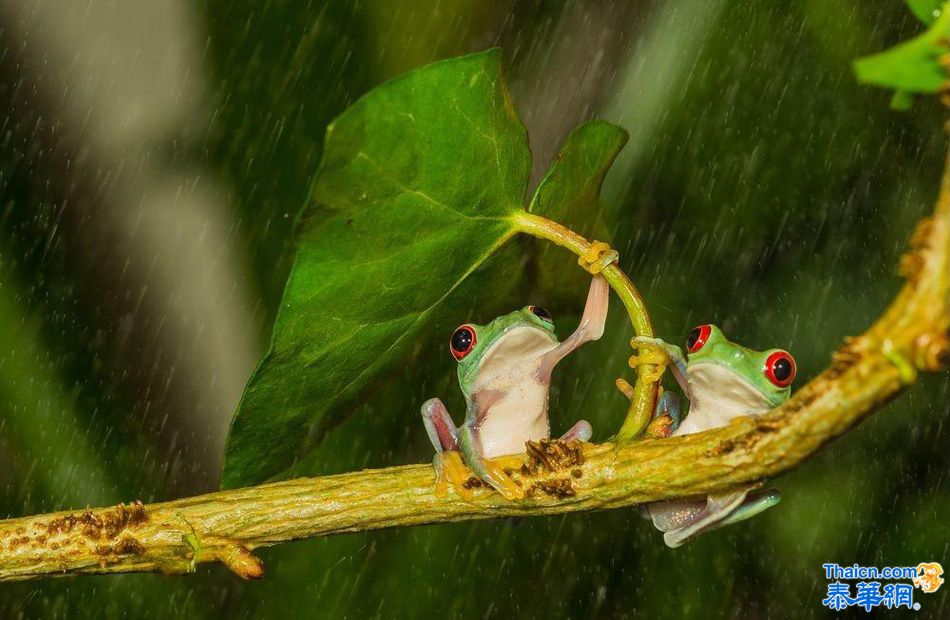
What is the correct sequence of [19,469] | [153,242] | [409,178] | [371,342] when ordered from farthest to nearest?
[153,242]
[19,469]
[371,342]
[409,178]

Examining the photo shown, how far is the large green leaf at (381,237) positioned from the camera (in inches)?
38.6

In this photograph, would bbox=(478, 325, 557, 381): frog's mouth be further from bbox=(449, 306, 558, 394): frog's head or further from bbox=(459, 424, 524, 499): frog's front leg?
bbox=(459, 424, 524, 499): frog's front leg

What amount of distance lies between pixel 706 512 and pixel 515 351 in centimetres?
32

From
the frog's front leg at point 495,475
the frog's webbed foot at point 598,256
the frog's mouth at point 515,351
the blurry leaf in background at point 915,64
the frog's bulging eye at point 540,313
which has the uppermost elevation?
the blurry leaf in background at point 915,64

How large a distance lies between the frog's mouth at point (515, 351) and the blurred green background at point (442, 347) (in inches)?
27.7

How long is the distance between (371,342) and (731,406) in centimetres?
45

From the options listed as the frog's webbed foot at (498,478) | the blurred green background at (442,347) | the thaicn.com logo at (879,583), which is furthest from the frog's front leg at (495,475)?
the thaicn.com logo at (879,583)

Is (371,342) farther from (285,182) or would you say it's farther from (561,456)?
(285,182)

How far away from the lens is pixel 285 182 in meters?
2.22

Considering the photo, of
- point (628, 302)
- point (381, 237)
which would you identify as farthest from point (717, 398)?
point (381, 237)

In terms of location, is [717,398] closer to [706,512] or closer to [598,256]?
[706,512]

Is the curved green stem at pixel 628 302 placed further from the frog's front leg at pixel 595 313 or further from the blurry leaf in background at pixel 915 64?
the blurry leaf in background at pixel 915 64

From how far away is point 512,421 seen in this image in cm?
134

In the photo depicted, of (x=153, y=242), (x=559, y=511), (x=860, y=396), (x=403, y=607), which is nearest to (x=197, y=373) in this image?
(x=153, y=242)
